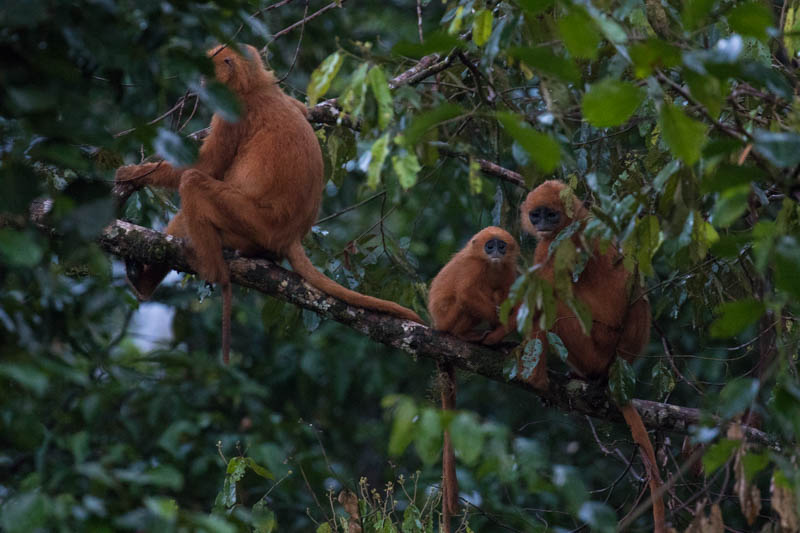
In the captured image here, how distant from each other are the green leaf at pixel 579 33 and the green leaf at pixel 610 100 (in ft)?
0.30

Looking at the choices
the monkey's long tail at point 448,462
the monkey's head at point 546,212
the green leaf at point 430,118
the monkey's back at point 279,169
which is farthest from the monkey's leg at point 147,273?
the green leaf at point 430,118

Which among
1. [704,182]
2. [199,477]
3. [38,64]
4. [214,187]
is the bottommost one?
[199,477]

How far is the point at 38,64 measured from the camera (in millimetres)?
1980

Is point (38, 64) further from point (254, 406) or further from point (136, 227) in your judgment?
point (136, 227)

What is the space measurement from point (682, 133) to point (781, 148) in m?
0.27

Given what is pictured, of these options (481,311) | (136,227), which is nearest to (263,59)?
(136,227)

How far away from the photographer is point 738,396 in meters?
2.14

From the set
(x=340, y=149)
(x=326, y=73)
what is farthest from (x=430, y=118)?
(x=340, y=149)

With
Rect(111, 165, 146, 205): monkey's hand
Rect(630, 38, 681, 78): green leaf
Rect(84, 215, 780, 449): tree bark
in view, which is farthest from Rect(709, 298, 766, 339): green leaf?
Rect(111, 165, 146, 205): monkey's hand

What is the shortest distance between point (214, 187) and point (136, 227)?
54 centimetres

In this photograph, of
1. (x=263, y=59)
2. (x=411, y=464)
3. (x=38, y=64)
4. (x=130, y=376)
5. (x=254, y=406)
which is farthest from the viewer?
(x=411, y=464)

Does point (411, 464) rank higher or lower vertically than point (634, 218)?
lower

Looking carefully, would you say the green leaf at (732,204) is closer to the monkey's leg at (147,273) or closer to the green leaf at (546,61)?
the green leaf at (546,61)

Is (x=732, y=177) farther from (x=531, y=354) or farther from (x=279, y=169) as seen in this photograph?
(x=279, y=169)
